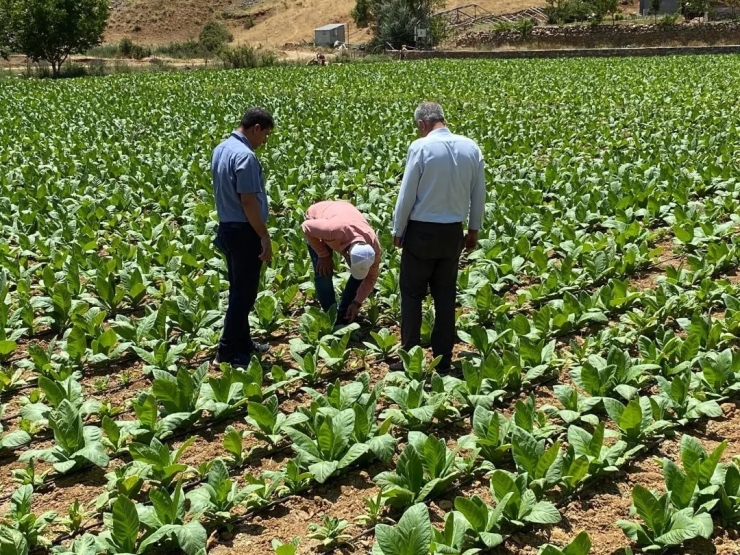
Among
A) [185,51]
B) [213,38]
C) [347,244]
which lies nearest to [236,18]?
[213,38]

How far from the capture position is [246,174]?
4.71m

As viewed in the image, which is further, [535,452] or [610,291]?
[610,291]

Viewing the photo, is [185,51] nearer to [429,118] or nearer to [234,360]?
[234,360]

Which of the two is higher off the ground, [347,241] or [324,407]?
[347,241]

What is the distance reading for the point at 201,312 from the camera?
19.5 feet

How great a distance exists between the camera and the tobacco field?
11.4ft

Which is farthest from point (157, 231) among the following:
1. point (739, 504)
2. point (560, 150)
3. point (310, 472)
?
point (560, 150)

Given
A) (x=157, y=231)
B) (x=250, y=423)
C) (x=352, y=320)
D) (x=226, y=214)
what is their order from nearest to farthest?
(x=250, y=423)
(x=226, y=214)
(x=352, y=320)
(x=157, y=231)

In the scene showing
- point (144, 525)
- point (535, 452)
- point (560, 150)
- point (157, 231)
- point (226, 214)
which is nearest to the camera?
point (144, 525)

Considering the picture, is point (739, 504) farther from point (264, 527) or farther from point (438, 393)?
point (264, 527)

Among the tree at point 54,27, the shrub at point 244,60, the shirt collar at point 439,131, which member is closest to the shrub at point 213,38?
the tree at point 54,27

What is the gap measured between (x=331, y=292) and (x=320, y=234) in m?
0.79

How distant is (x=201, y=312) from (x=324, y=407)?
1942mm

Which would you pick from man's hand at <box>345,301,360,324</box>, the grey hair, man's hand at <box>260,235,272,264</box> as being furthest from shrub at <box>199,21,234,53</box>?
the grey hair
